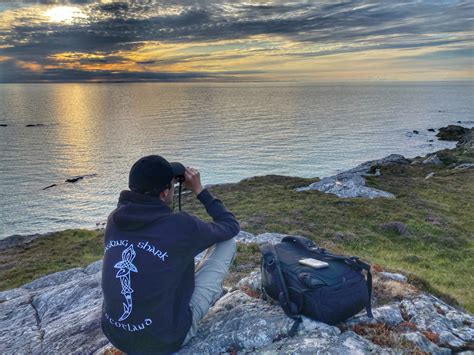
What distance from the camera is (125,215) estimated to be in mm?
5293

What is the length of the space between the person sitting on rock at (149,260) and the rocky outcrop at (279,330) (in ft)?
2.44

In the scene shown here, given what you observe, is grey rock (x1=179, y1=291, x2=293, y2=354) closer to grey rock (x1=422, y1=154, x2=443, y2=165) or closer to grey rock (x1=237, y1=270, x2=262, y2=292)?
grey rock (x1=237, y1=270, x2=262, y2=292)

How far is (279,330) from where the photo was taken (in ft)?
19.3

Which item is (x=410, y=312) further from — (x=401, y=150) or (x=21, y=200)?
(x=401, y=150)

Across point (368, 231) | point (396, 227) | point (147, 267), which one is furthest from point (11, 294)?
point (396, 227)

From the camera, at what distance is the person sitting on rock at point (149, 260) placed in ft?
17.2

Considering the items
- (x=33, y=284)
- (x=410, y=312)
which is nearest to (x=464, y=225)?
(x=410, y=312)

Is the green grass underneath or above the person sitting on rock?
underneath

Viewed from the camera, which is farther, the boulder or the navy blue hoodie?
the boulder

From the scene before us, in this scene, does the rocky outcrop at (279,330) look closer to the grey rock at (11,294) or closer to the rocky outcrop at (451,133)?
the grey rock at (11,294)

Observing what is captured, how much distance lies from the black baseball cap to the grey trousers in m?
1.58

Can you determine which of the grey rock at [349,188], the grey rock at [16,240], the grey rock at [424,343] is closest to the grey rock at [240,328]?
the grey rock at [424,343]

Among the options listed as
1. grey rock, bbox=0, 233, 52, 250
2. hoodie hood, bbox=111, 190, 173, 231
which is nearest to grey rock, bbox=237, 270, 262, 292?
hoodie hood, bbox=111, 190, 173, 231

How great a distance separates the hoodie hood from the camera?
525cm
